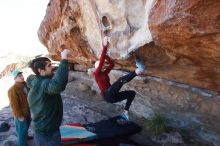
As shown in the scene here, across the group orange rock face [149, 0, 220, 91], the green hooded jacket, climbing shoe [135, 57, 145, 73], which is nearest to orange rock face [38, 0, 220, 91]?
orange rock face [149, 0, 220, 91]

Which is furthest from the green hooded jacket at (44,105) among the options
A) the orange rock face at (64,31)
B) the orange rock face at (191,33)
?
the orange rock face at (64,31)

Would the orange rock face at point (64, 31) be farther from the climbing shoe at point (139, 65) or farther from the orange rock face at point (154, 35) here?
the climbing shoe at point (139, 65)

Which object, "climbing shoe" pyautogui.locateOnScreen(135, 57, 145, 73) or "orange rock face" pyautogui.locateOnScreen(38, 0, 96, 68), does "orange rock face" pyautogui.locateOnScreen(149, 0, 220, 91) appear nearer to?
"climbing shoe" pyautogui.locateOnScreen(135, 57, 145, 73)

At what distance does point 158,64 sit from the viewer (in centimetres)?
685

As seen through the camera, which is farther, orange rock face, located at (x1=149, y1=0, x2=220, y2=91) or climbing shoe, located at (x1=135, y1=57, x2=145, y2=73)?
climbing shoe, located at (x1=135, y1=57, x2=145, y2=73)

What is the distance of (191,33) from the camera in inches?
187

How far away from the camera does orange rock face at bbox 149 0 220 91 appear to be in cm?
437

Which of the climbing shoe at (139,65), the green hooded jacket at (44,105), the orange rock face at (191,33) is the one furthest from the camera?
the climbing shoe at (139,65)

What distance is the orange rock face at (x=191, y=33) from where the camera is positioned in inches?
172

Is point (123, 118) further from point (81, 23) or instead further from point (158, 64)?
point (81, 23)

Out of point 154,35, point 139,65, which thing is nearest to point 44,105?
point 154,35

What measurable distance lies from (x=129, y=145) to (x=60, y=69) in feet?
8.63

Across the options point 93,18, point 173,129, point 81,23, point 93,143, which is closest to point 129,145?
point 93,143

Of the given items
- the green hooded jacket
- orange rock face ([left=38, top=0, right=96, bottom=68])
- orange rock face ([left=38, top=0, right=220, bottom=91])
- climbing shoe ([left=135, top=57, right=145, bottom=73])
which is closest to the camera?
orange rock face ([left=38, top=0, right=220, bottom=91])
